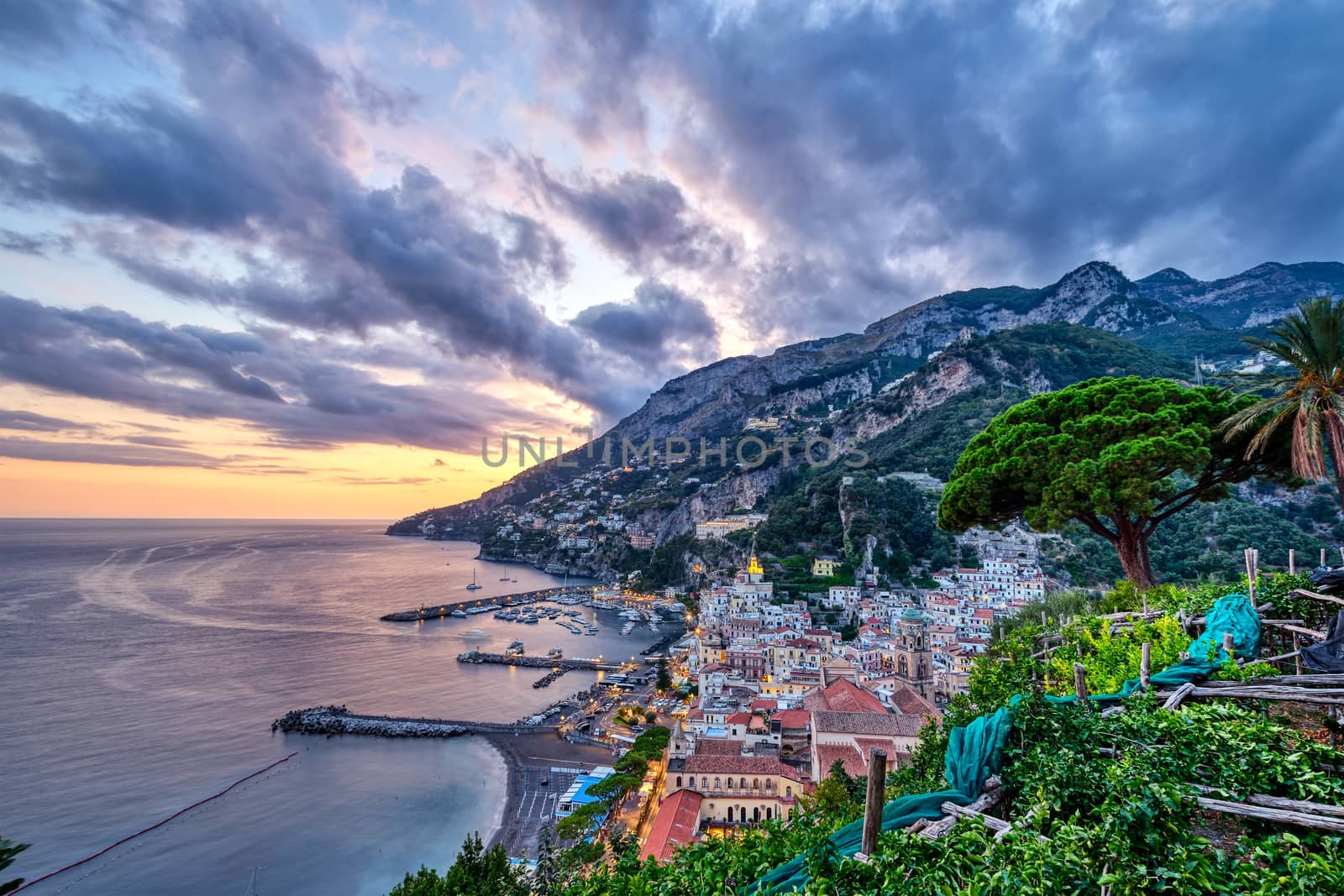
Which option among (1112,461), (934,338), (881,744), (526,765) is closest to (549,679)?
(526,765)

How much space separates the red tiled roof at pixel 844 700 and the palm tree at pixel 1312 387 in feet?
50.7

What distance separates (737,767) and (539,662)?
83.2 ft

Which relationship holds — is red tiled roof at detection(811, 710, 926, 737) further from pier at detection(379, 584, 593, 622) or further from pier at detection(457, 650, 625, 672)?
pier at detection(379, 584, 593, 622)

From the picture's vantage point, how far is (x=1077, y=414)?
10375 mm

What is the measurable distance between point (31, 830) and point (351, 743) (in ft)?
31.2

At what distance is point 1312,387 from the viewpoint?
289 inches

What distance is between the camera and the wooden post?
8.99ft

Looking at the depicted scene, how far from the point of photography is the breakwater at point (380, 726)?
26109 mm

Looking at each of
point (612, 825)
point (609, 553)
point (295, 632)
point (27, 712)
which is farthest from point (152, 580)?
point (612, 825)

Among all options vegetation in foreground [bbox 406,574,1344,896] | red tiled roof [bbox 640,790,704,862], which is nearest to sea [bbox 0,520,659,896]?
red tiled roof [bbox 640,790,704,862]

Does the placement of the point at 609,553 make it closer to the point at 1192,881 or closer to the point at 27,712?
the point at 27,712

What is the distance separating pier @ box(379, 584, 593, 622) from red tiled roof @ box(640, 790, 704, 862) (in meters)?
43.0

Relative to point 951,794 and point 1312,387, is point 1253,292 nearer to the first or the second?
point 1312,387

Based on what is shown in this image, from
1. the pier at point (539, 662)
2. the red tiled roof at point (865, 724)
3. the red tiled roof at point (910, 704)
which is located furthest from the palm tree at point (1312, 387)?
the pier at point (539, 662)
